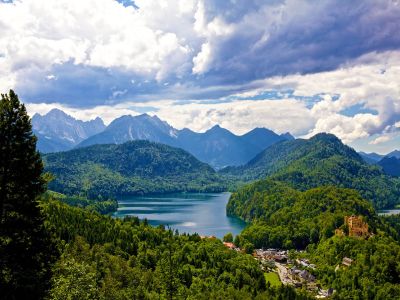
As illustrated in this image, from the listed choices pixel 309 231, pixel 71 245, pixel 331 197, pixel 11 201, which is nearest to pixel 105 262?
pixel 71 245

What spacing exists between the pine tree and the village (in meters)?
71.7

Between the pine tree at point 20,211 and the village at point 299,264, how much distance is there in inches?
2823

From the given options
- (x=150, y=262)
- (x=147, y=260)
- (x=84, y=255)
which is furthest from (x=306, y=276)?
(x=84, y=255)

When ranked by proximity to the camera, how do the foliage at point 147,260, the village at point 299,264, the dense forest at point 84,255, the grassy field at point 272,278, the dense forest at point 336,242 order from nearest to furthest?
the dense forest at point 84,255 < the foliage at point 147,260 < the dense forest at point 336,242 < the village at point 299,264 < the grassy field at point 272,278

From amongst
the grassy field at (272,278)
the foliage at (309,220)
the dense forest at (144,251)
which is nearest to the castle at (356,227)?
the dense forest at (144,251)

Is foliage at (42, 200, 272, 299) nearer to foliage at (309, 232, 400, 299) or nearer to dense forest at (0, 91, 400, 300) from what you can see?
dense forest at (0, 91, 400, 300)

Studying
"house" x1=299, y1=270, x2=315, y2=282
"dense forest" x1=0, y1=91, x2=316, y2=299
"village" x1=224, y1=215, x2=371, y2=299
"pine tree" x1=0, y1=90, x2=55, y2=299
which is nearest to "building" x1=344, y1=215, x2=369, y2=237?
"village" x1=224, y1=215, x2=371, y2=299

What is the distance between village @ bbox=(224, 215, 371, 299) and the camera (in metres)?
92.7

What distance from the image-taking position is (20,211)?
75.9 feet

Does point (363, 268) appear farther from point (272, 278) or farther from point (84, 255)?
point (84, 255)

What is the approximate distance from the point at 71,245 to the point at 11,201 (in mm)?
50575

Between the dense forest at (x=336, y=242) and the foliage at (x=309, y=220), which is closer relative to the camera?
the dense forest at (x=336, y=242)

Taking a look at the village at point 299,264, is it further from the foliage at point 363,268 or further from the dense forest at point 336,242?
the foliage at point 363,268

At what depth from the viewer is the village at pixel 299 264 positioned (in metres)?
92.7
